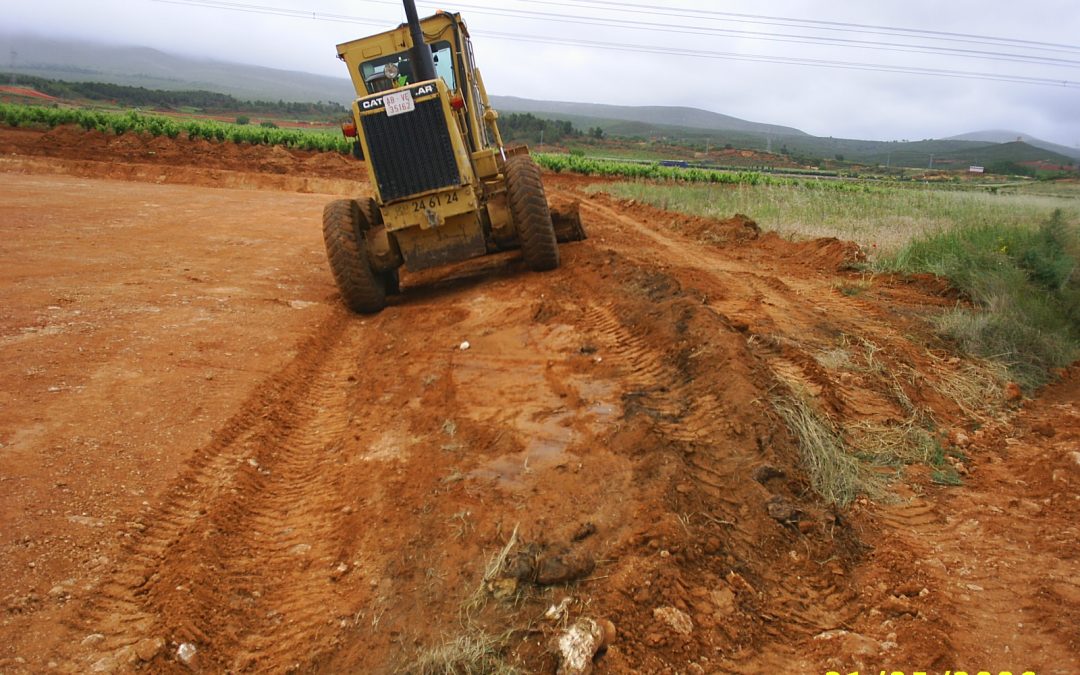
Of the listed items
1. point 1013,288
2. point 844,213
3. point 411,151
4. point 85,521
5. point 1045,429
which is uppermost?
point 411,151

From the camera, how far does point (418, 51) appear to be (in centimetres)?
805

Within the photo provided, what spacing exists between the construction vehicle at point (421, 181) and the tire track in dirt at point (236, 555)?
3.30 m

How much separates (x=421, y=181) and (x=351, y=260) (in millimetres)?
1230

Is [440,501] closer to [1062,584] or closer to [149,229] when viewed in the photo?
[1062,584]

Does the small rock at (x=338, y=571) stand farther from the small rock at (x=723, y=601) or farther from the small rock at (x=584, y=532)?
the small rock at (x=723, y=601)

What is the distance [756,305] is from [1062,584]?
4.20m

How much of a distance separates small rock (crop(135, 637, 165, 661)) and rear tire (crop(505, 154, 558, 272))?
601 cm

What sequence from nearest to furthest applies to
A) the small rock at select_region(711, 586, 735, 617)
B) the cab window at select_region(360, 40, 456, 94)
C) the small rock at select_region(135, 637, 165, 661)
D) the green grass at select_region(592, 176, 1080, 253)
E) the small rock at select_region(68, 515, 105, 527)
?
the small rock at select_region(135, 637, 165, 661) < the small rock at select_region(711, 586, 735, 617) < the small rock at select_region(68, 515, 105, 527) < the cab window at select_region(360, 40, 456, 94) < the green grass at select_region(592, 176, 1080, 253)

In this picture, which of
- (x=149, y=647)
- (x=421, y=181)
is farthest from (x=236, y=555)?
(x=421, y=181)

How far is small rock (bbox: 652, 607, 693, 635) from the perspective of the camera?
293 centimetres

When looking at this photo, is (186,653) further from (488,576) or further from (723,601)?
(723,601)

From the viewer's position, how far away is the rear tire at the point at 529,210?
8102mm

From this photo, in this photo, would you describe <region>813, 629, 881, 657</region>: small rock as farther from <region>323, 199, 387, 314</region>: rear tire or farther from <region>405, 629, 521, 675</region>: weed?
<region>323, 199, 387, 314</region>: rear tire

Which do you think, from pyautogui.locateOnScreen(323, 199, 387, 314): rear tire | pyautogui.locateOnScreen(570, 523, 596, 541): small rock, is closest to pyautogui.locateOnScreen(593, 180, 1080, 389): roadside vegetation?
pyautogui.locateOnScreen(570, 523, 596, 541): small rock
